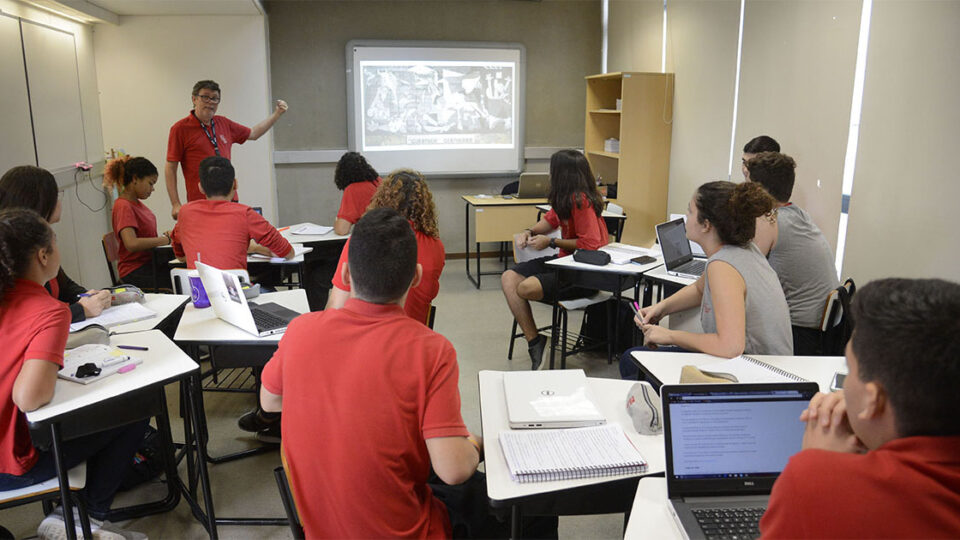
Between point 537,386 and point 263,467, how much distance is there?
5.38 feet

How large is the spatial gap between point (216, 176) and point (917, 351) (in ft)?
10.3

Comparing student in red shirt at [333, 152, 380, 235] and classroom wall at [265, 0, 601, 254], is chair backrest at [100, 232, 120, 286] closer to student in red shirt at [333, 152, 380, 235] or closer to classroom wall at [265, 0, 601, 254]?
student in red shirt at [333, 152, 380, 235]

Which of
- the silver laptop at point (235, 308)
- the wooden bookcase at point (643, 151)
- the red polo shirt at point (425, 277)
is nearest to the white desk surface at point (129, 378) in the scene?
the silver laptop at point (235, 308)

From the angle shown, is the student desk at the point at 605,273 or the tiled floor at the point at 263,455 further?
the student desk at the point at 605,273

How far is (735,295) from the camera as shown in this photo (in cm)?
217

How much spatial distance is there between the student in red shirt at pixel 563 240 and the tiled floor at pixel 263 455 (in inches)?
12.5

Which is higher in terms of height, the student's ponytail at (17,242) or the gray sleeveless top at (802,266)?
the student's ponytail at (17,242)

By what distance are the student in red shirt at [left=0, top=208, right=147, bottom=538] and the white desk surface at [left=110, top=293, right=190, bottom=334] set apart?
0.63 metres

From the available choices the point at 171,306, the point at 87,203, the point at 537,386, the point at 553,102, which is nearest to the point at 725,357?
the point at 537,386

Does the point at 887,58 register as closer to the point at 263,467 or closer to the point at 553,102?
the point at 263,467

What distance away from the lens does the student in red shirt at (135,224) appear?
4031mm

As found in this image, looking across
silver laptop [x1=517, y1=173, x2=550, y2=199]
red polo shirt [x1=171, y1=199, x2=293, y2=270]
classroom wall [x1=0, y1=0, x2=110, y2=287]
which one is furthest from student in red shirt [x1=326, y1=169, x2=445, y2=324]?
silver laptop [x1=517, y1=173, x2=550, y2=199]

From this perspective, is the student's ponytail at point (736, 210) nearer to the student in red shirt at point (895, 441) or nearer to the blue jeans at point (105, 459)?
the student in red shirt at point (895, 441)

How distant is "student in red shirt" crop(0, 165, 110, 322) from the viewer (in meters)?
2.63
